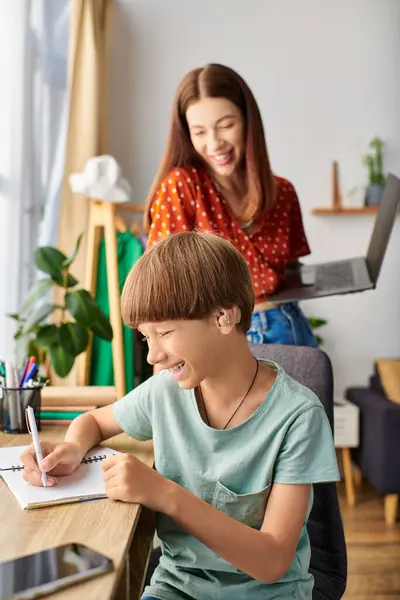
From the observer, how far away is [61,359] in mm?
2256

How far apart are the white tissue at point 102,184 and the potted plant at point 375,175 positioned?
1.59m

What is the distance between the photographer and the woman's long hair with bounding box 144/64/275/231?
67.7 inches

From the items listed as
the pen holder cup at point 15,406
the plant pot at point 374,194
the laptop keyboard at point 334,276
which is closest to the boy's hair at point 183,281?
the pen holder cup at point 15,406

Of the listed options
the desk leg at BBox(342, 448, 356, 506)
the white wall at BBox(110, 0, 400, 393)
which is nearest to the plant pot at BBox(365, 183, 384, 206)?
the white wall at BBox(110, 0, 400, 393)

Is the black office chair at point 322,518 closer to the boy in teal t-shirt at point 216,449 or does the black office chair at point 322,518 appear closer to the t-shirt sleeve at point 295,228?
the boy in teal t-shirt at point 216,449

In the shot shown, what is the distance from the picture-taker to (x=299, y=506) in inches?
39.3

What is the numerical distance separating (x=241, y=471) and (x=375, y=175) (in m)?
3.19

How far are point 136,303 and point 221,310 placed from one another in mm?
124

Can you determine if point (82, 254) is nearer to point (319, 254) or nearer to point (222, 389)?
point (319, 254)

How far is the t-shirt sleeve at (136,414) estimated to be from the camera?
120 cm

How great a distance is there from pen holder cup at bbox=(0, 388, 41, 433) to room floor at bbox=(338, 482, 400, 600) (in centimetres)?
150

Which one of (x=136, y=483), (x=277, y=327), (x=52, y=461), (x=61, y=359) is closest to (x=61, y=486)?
(x=52, y=461)

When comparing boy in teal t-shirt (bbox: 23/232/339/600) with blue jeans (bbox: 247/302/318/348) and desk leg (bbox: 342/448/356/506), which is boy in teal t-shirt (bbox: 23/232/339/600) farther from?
desk leg (bbox: 342/448/356/506)

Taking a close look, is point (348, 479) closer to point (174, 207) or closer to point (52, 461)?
point (174, 207)
